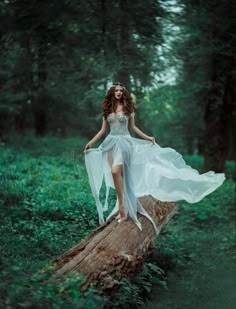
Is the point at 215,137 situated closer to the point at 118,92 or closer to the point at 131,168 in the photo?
the point at 131,168

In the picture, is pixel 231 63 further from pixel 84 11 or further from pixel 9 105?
pixel 9 105

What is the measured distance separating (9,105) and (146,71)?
8.68 ft

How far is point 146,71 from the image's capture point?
6.32 metres

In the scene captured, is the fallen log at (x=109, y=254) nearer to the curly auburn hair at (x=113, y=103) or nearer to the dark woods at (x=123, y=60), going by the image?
the curly auburn hair at (x=113, y=103)

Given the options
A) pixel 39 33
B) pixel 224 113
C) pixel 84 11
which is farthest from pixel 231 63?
pixel 39 33

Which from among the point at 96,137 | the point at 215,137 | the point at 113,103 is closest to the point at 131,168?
the point at 96,137

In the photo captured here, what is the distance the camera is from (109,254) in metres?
3.08

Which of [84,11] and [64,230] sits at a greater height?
[84,11]

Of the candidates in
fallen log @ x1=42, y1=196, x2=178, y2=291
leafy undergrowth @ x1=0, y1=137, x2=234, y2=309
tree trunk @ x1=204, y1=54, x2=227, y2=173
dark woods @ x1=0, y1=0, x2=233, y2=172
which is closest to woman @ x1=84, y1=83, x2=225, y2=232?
fallen log @ x1=42, y1=196, x2=178, y2=291

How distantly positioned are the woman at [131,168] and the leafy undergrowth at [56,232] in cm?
48

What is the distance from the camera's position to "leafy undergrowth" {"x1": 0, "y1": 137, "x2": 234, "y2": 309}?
8.34 feet

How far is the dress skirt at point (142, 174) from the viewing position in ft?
12.6

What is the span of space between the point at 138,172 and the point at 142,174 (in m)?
0.05

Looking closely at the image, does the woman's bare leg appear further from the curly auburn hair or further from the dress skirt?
the curly auburn hair
